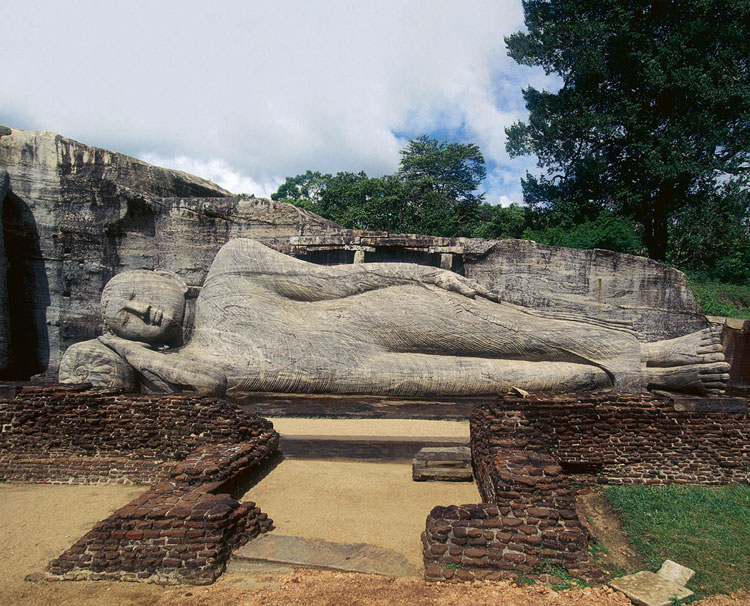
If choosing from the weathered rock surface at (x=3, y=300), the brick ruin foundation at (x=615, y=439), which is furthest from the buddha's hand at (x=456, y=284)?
the weathered rock surface at (x=3, y=300)

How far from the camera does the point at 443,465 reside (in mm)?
4957

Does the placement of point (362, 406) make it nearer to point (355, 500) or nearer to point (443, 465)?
point (443, 465)

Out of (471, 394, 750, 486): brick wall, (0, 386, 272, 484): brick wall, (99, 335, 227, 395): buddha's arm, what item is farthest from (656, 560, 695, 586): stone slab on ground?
(99, 335, 227, 395): buddha's arm

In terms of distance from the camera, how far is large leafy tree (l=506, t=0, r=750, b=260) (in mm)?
11953

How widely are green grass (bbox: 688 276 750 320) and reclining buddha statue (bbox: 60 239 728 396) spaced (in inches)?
227

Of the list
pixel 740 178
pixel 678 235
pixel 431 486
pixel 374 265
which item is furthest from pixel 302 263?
pixel 678 235

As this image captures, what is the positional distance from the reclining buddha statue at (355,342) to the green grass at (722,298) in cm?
577

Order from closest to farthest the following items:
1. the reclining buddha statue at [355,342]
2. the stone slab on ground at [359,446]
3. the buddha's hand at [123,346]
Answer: the stone slab on ground at [359,446], the reclining buddha statue at [355,342], the buddha's hand at [123,346]

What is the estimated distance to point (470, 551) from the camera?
3.36 m

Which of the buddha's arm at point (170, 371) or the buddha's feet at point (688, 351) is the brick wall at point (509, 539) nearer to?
the buddha's feet at point (688, 351)

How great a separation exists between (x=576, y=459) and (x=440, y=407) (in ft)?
5.89

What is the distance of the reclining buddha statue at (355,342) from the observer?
6051mm

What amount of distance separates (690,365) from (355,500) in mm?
4136

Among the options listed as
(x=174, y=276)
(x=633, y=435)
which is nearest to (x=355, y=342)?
(x=174, y=276)
